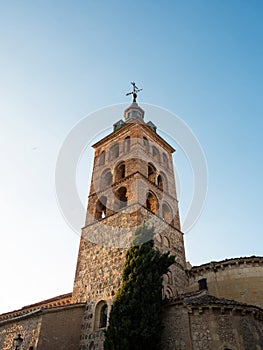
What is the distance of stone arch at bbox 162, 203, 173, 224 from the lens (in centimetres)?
2141

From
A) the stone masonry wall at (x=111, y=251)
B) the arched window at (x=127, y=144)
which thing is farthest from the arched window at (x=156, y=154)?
the stone masonry wall at (x=111, y=251)

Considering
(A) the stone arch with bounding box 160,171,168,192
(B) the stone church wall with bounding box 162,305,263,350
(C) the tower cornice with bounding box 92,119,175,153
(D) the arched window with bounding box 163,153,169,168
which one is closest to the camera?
(B) the stone church wall with bounding box 162,305,263,350

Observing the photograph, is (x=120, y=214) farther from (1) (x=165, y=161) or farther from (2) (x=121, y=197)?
(1) (x=165, y=161)

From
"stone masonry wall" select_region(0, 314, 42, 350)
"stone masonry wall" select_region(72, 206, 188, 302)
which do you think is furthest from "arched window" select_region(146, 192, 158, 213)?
"stone masonry wall" select_region(0, 314, 42, 350)

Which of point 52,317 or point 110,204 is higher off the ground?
point 110,204

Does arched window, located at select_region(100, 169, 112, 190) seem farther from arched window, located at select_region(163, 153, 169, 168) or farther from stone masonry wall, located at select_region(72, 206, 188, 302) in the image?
arched window, located at select_region(163, 153, 169, 168)

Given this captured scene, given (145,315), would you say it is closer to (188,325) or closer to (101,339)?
(188,325)

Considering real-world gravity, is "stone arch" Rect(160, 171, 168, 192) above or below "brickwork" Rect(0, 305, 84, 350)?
above

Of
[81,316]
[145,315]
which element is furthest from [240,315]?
[81,316]

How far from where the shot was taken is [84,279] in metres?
18.0

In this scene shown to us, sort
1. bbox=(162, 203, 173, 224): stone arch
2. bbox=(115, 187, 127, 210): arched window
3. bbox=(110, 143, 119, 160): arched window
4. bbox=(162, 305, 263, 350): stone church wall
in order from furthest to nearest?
bbox=(110, 143, 119, 160): arched window
bbox=(162, 203, 173, 224): stone arch
bbox=(115, 187, 127, 210): arched window
bbox=(162, 305, 263, 350): stone church wall

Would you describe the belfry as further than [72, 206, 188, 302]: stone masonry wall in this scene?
No

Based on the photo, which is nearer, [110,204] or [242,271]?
[242,271]

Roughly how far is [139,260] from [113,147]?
1392cm
